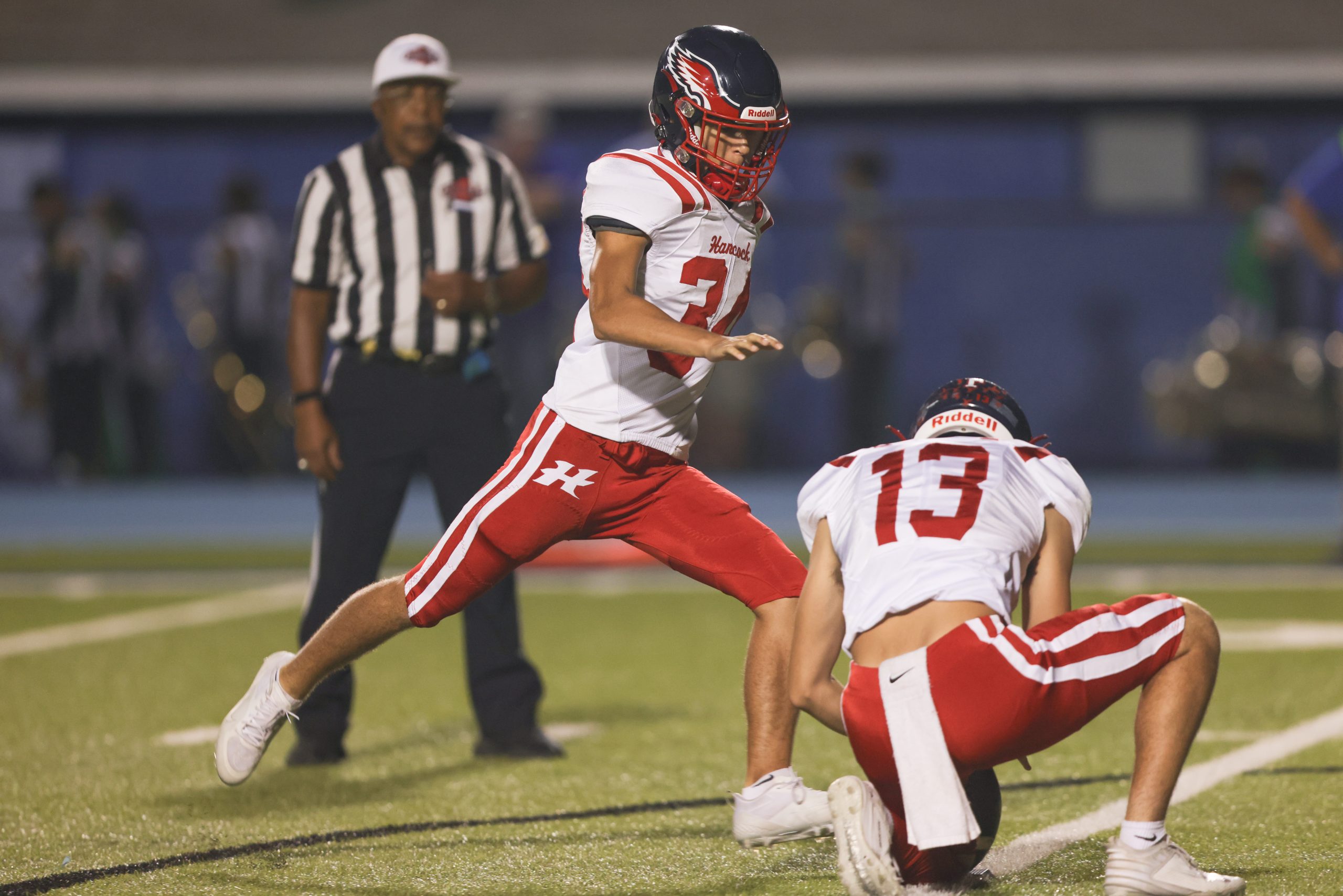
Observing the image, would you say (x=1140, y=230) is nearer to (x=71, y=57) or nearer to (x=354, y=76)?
(x=354, y=76)

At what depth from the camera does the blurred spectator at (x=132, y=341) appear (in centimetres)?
1406

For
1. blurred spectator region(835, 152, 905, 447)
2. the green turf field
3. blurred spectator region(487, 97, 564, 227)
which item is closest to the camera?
the green turf field

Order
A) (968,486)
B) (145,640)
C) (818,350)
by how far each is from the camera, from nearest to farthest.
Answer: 1. (968,486)
2. (145,640)
3. (818,350)

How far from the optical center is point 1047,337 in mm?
14867

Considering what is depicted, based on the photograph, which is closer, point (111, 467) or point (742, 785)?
point (742, 785)

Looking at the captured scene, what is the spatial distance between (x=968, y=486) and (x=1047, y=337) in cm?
1174

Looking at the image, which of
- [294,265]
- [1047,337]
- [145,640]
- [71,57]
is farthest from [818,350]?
[294,265]

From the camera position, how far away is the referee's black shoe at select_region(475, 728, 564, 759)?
5105 millimetres

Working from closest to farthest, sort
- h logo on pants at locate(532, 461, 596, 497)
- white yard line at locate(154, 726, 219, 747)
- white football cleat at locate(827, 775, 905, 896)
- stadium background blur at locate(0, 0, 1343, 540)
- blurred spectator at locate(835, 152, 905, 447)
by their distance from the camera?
white football cleat at locate(827, 775, 905, 896)
h logo on pants at locate(532, 461, 596, 497)
white yard line at locate(154, 726, 219, 747)
blurred spectator at locate(835, 152, 905, 447)
stadium background blur at locate(0, 0, 1343, 540)

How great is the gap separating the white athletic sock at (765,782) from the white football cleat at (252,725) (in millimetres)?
1103

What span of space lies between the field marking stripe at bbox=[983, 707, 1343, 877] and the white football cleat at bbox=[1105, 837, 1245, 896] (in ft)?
1.32

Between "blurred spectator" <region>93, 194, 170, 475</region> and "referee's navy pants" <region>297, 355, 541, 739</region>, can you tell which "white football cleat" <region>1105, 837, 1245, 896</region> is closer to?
"referee's navy pants" <region>297, 355, 541, 739</region>

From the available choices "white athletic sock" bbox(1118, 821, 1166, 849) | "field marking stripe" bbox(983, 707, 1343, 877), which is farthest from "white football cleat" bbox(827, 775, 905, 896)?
"field marking stripe" bbox(983, 707, 1343, 877)

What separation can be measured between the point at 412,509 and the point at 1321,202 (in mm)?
6883
